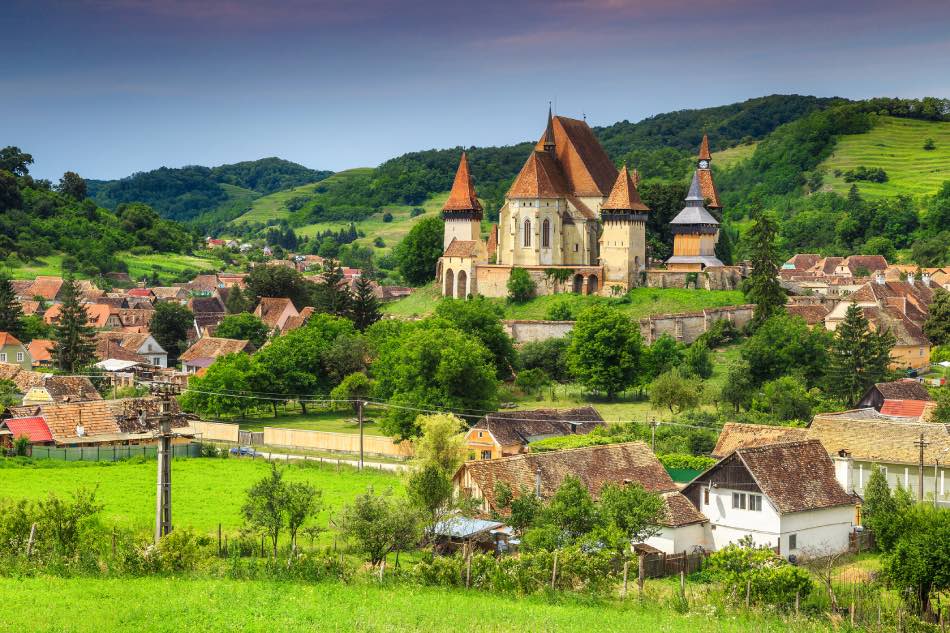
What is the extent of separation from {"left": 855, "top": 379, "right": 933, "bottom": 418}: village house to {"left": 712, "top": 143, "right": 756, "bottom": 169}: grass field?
123m

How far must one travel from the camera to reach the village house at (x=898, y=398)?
163 feet

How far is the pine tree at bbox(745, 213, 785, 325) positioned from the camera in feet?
223

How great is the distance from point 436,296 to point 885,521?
166 ft

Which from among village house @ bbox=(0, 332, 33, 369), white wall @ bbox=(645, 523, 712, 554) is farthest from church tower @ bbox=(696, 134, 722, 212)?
white wall @ bbox=(645, 523, 712, 554)

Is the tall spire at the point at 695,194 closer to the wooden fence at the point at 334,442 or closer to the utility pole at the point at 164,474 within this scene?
the wooden fence at the point at 334,442

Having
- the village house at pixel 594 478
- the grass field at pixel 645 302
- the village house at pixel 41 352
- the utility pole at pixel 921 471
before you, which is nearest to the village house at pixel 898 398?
the utility pole at pixel 921 471

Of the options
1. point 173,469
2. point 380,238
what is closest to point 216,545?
point 173,469

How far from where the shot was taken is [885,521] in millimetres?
31906

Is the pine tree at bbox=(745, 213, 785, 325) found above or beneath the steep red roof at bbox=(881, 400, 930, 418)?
above

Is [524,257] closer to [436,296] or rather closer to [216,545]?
[436,296]

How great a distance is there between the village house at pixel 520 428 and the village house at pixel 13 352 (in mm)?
38693

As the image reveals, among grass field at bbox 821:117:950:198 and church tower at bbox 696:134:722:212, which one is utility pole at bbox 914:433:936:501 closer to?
church tower at bbox 696:134:722:212

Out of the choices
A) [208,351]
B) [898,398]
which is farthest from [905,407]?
[208,351]

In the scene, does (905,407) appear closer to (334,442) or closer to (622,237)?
(334,442)
